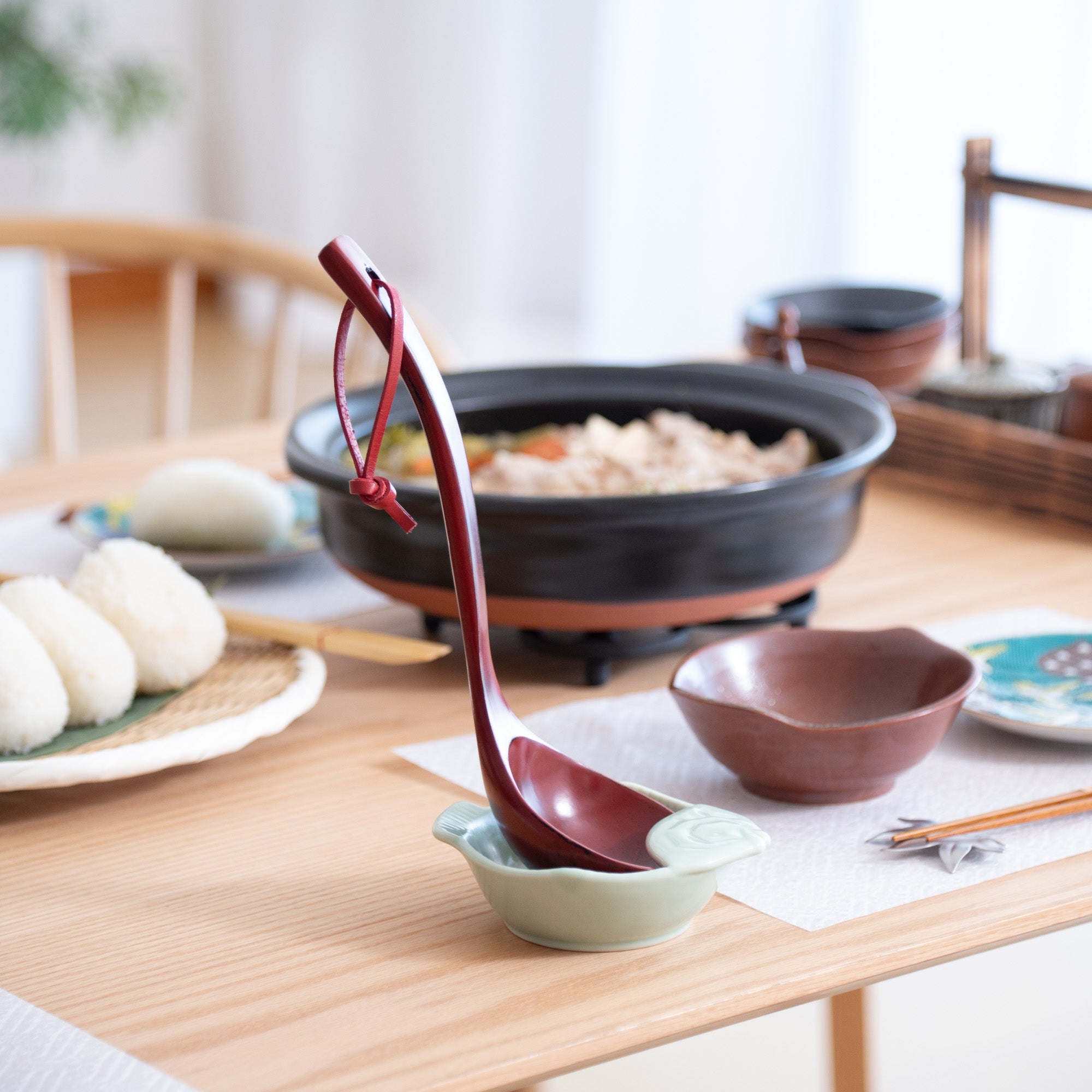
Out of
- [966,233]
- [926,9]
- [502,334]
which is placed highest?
[926,9]

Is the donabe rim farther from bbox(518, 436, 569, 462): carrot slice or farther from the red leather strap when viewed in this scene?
the red leather strap

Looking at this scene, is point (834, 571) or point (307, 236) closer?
point (834, 571)

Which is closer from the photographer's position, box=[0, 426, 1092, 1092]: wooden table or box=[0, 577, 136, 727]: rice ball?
box=[0, 426, 1092, 1092]: wooden table

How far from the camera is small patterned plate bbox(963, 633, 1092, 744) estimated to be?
78cm

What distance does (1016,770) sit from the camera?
76 centimetres

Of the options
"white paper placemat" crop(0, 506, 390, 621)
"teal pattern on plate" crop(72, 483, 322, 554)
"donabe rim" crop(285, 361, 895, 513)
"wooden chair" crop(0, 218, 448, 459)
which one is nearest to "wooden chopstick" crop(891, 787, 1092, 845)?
"donabe rim" crop(285, 361, 895, 513)

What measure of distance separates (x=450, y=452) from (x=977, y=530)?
73 cm

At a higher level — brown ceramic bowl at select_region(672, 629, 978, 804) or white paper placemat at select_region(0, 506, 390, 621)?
brown ceramic bowl at select_region(672, 629, 978, 804)

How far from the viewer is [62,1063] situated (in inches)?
21.0

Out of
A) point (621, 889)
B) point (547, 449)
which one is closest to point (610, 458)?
point (547, 449)

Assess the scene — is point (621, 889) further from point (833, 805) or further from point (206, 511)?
point (206, 511)

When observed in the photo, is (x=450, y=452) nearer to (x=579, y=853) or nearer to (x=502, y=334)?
(x=579, y=853)

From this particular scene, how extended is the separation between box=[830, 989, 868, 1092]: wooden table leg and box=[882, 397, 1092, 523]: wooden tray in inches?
18.1

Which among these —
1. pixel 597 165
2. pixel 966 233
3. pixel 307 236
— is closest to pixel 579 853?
pixel 966 233
